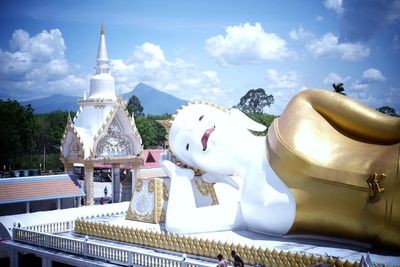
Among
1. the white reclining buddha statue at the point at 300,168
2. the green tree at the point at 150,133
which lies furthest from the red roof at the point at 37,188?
the green tree at the point at 150,133

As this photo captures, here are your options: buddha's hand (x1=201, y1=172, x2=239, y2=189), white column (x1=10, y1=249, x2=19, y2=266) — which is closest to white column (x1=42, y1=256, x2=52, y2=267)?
white column (x1=10, y1=249, x2=19, y2=266)

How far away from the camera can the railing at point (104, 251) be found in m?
11.3

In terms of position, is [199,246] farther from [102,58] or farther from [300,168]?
[102,58]

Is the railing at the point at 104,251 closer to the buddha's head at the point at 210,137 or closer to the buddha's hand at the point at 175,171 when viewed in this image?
the buddha's hand at the point at 175,171

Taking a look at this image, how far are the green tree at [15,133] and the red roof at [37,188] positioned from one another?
14.7 m

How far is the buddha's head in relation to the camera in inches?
520

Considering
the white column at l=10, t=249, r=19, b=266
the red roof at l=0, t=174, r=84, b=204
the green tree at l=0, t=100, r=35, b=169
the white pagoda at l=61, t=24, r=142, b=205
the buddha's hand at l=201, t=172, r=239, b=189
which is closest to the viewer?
the buddha's hand at l=201, t=172, r=239, b=189

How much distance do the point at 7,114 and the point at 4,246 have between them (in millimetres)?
22217

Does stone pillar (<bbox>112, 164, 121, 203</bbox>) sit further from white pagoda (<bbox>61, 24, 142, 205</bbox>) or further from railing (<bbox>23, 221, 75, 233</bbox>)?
railing (<bbox>23, 221, 75, 233</bbox>)

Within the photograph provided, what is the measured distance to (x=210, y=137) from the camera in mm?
13297

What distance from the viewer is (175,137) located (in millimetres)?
14406

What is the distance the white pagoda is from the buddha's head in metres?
8.66

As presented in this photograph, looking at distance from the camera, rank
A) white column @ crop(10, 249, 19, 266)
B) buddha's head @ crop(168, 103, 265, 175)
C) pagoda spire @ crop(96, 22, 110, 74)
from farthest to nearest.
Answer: pagoda spire @ crop(96, 22, 110, 74), white column @ crop(10, 249, 19, 266), buddha's head @ crop(168, 103, 265, 175)

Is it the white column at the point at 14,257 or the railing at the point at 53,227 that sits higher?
the railing at the point at 53,227
